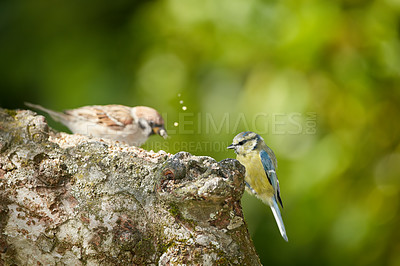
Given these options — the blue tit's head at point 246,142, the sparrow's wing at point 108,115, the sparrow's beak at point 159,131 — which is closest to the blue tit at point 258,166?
the blue tit's head at point 246,142

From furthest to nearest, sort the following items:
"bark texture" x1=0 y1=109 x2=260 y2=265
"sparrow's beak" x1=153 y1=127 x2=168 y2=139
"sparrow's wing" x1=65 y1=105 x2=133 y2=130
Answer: "sparrow's wing" x1=65 y1=105 x2=133 y2=130 < "sparrow's beak" x1=153 y1=127 x2=168 y2=139 < "bark texture" x1=0 y1=109 x2=260 y2=265

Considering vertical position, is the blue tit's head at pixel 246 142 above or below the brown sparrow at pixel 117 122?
below

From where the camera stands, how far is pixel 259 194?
153 centimetres

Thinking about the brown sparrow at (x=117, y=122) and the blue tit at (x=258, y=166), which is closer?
the blue tit at (x=258, y=166)

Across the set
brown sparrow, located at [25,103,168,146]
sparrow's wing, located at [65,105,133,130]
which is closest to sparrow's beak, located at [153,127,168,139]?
brown sparrow, located at [25,103,168,146]

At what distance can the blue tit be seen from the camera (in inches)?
58.0

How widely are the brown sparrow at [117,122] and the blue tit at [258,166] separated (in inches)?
32.9

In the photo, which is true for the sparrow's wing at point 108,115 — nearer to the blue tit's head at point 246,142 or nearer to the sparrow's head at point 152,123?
the sparrow's head at point 152,123

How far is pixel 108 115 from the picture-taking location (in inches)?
99.7

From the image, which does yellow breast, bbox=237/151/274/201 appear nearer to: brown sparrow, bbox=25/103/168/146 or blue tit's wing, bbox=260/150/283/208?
blue tit's wing, bbox=260/150/283/208

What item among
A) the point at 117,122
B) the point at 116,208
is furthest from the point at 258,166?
the point at 117,122

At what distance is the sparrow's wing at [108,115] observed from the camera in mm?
2436

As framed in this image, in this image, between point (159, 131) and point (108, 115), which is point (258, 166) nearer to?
point (159, 131)

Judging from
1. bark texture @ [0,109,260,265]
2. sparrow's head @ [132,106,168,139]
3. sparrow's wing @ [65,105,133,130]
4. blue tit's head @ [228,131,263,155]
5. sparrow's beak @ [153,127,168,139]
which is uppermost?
sparrow's wing @ [65,105,133,130]
